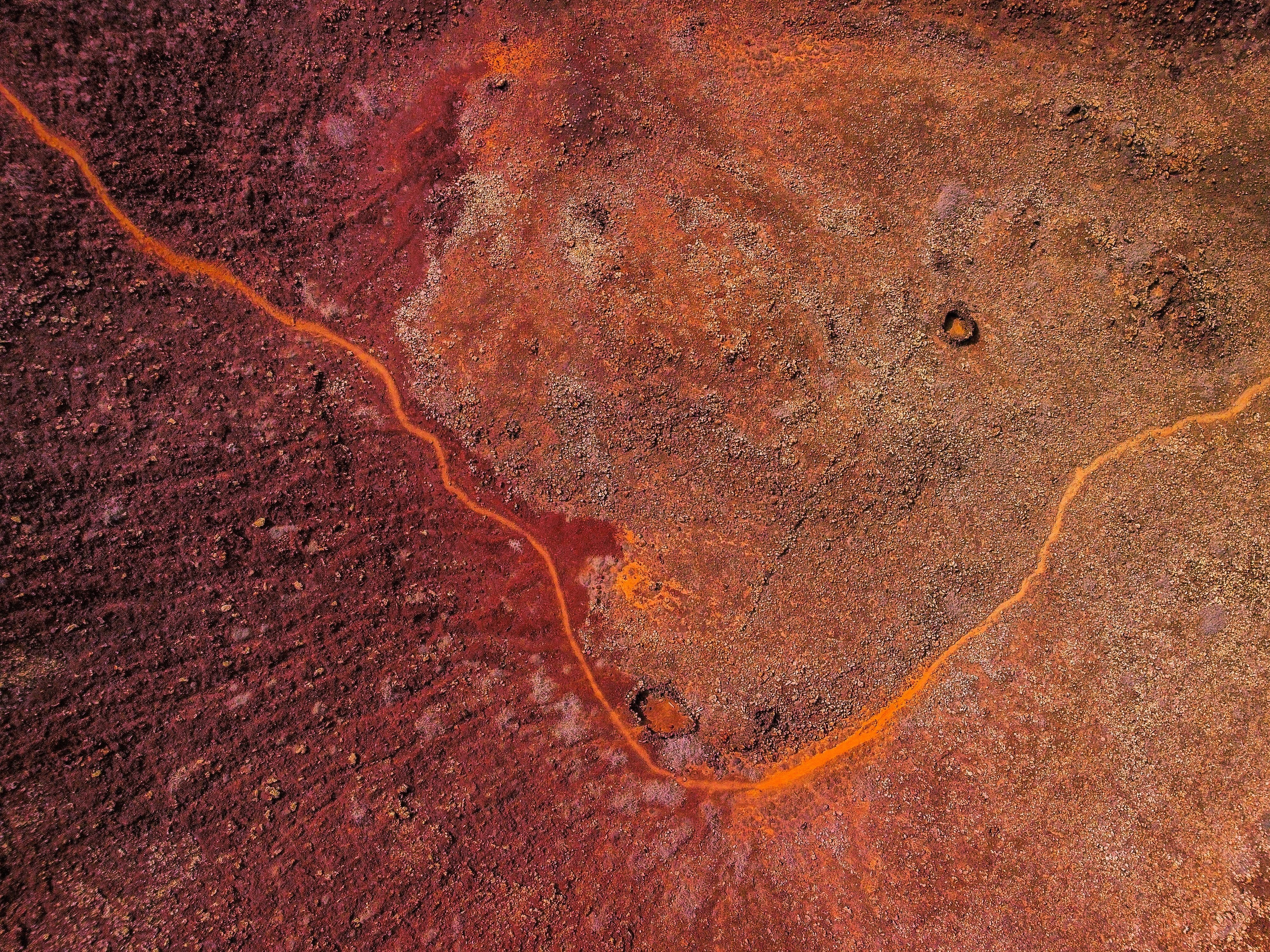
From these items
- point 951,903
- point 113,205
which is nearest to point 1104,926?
point 951,903

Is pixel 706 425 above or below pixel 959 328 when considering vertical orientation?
below

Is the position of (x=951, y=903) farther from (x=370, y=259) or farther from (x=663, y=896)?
(x=370, y=259)

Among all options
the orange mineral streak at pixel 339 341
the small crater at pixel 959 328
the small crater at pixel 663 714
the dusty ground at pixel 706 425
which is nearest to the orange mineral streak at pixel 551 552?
the orange mineral streak at pixel 339 341

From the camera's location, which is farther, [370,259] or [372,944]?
[370,259]

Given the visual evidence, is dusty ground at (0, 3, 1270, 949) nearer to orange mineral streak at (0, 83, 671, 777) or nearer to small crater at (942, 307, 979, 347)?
small crater at (942, 307, 979, 347)

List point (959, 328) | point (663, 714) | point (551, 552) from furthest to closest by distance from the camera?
point (959, 328)
point (551, 552)
point (663, 714)

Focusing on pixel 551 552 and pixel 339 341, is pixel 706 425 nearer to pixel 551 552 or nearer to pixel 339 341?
pixel 551 552

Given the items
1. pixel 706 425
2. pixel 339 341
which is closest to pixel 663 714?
pixel 706 425

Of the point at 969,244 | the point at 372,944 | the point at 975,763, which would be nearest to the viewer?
the point at 372,944
